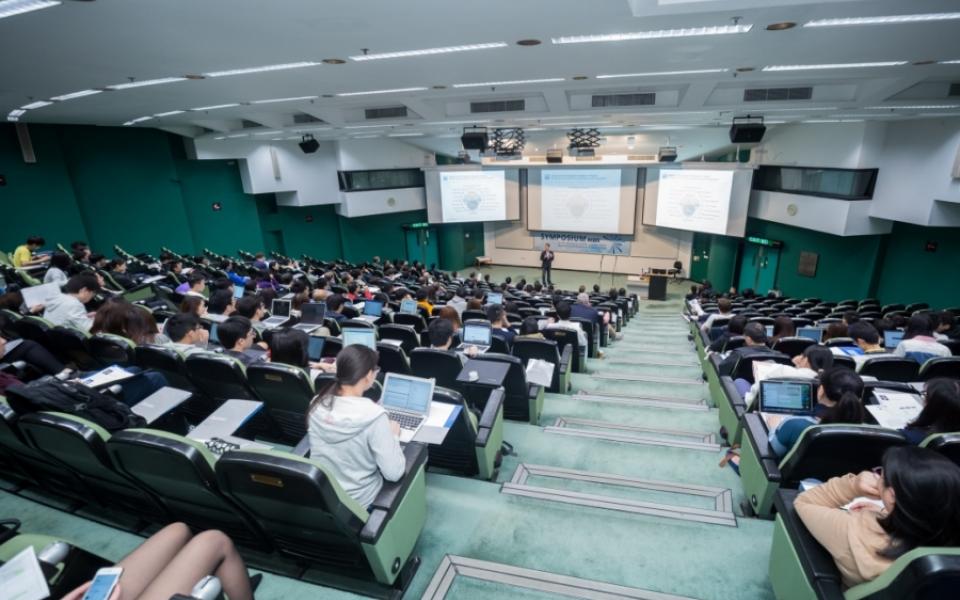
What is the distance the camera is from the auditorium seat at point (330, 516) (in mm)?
1773

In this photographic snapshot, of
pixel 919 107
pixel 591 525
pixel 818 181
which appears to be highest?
pixel 919 107

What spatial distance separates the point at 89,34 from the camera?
3379mm

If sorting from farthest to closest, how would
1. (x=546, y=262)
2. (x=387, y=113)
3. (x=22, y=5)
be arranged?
(x=546, y=262) < (x=387, y=113) < (x=22, y=5)

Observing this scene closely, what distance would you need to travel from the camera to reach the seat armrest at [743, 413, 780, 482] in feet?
8.43

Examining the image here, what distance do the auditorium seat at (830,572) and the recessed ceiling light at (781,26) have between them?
11.3 ft

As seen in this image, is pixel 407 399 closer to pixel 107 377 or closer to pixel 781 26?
pixel 107 377

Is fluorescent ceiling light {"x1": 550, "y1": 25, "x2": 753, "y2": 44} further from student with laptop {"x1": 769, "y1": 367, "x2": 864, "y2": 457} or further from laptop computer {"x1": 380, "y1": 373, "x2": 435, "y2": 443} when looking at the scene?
laptop computer {"x1": 380, "y1": 373, "x2": 435, "y2": 443}

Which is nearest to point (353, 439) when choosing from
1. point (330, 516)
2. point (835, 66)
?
point (330, 516)

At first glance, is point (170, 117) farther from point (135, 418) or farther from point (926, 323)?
point (926, 323)

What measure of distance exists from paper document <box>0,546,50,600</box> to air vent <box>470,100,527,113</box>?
304 inches

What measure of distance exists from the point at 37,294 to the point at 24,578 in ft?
19.9

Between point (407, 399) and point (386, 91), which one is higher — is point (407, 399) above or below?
below

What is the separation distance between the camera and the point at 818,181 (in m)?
10.9

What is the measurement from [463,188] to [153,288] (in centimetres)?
1141
